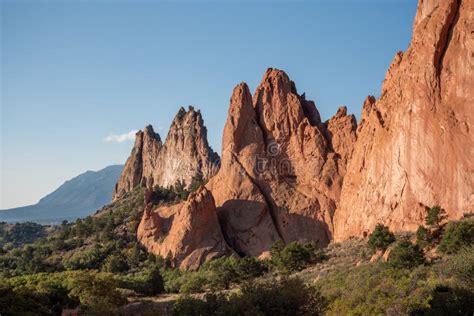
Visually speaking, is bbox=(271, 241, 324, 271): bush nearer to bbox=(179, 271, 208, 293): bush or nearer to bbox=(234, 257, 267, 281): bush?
bbox=(234, 257, 267, 281): bush

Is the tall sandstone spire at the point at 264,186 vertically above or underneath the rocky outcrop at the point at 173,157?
underneath

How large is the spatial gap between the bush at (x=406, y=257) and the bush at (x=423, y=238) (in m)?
2.56

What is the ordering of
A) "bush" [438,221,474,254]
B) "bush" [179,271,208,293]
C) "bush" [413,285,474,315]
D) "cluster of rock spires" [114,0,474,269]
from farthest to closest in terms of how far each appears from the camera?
"bush" [179,271,208,293] < "cluster of rock spires" [114,0,474,269] < "bush" [438,221,474,254] < "bush" [413,285,474,315]

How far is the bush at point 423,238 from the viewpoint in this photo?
40.8m

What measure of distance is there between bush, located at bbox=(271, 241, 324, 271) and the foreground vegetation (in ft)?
0.37

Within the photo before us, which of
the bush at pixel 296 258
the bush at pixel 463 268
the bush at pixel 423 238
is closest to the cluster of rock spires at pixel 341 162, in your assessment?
the bush at pixel 423 238

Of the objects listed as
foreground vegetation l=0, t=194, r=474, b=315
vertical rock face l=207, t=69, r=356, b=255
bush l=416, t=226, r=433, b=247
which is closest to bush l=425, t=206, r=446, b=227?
foreground vegetation l=0, t=194, r=474, b=315

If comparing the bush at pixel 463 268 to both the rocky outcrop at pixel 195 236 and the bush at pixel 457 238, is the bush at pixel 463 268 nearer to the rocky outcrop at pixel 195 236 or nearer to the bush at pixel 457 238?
the bush at pixel 457 238

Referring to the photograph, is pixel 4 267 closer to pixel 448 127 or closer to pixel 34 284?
pixel 34 284

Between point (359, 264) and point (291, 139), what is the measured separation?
3024 centimetres

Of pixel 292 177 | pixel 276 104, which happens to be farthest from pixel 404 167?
pixel 276 104

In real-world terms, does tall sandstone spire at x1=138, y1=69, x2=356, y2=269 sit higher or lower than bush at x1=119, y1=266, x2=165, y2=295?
higher

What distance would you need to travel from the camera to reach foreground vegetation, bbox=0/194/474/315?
26736 millimetres

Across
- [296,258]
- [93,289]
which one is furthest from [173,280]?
[296,258]
